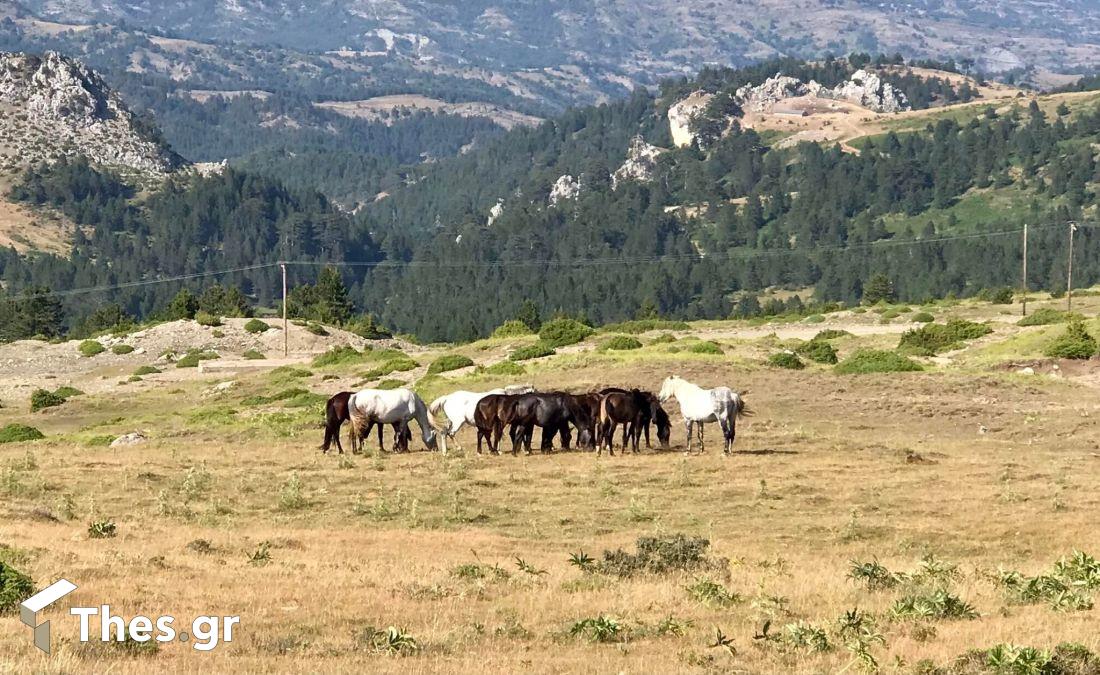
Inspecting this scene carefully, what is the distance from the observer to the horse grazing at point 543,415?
1609 inches

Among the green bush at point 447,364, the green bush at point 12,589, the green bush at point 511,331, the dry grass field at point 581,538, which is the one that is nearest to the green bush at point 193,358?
the green bush at point 511,331

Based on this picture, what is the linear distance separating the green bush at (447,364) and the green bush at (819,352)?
51.6 feet

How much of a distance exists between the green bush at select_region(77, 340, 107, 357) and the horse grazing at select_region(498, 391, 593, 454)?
65681mm

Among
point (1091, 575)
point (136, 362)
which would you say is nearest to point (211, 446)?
point (1091, 575)

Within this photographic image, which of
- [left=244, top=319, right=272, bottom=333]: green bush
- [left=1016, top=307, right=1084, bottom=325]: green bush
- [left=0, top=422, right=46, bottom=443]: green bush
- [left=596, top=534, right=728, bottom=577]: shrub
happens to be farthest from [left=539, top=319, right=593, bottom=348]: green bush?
[left=596, top=534, right=728, bottom=577]: shrub

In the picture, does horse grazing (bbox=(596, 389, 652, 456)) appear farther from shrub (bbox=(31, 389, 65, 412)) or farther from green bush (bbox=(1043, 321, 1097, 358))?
shrub (bbox=(31, 389, 65, 412))

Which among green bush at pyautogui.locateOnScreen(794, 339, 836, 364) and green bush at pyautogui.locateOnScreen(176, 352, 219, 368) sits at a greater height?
green bush at pyautogui.locateOnScreen(794, 339, 836, 364)

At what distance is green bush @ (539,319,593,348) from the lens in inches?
3167

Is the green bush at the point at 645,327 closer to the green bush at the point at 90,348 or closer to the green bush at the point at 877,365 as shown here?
the green bush at the point at 877,365

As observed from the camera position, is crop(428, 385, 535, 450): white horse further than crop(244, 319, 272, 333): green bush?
No

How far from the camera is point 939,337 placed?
75688 millimetres

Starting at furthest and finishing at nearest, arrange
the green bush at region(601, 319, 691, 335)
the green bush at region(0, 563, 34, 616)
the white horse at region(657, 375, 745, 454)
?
the green bush at region(601, 319, 691, 335), the white horse at region(657, 375, 745, 454), the green bush at region(0, 563, 34, 616)

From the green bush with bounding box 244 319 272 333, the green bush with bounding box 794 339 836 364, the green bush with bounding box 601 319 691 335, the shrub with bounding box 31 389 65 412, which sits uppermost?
the green bush with bounding box 794 339 836 364

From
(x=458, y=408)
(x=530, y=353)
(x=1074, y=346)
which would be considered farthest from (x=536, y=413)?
(x=530, y=353)
